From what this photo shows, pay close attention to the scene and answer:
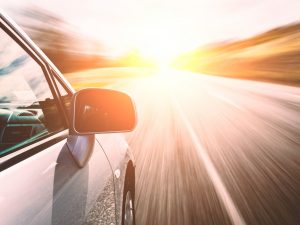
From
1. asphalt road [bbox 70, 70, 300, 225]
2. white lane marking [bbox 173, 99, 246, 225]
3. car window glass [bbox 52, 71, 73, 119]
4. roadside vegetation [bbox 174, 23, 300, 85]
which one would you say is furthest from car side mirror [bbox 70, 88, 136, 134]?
roadside vegetation [bbox 174, 23, 300, 85]

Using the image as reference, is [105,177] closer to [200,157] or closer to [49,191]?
[49,191]

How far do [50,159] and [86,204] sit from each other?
0.31m

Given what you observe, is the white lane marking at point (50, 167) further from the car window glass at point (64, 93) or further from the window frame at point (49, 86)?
the car window glass at point (64, 93)

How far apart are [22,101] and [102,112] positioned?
0.49 metres

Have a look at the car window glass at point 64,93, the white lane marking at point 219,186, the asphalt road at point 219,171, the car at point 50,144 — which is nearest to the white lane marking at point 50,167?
the car at point 50,144

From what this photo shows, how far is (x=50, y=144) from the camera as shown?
1942 millimetres

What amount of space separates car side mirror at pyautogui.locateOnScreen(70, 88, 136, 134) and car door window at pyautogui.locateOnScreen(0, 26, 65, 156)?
241 millimetres

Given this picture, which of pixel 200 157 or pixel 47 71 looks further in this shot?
pixel 200 157

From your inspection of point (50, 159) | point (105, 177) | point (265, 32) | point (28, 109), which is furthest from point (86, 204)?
point (265, 32)

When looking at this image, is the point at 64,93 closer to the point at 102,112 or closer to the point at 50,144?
the point at 102,112

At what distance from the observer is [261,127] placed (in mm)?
10438

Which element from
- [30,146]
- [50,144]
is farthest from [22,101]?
[30,146]

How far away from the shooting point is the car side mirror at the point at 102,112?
1.97 meters

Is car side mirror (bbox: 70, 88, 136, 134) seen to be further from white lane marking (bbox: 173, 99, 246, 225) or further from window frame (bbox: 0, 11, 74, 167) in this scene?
white lane marking (bbox: 173, 99, 246, 225)
